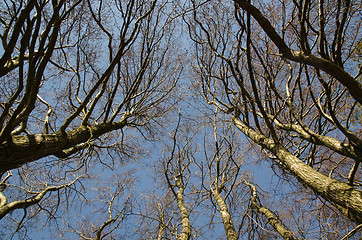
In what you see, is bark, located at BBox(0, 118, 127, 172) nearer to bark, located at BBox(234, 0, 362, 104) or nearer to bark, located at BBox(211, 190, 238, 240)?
bark, located at BBox(234, 0, 362, 104)

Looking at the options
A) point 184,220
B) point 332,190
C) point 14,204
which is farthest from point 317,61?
point 14,204

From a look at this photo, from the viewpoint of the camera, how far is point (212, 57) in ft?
18.2

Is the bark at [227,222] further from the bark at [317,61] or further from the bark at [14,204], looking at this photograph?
the bark at [14,204]

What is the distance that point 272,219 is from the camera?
4.32 metres

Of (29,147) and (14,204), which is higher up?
(14,204)

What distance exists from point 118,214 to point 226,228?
386cm

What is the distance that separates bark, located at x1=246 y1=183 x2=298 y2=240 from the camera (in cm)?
362

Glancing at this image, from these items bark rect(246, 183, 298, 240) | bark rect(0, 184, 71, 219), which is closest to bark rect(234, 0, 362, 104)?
bark rect(246, 183, 298, 240)

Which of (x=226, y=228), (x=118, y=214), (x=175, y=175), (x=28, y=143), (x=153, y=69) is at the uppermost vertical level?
(x=153, y=69)

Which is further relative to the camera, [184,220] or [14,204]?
[184,220]

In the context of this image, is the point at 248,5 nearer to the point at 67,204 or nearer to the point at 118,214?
the point at 67,204

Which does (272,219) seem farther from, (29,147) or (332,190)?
(29,147)

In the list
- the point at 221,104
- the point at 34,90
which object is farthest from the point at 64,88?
the point at 221,104

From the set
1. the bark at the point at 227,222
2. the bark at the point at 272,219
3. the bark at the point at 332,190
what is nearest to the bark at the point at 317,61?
the bark at the point at 332,190
